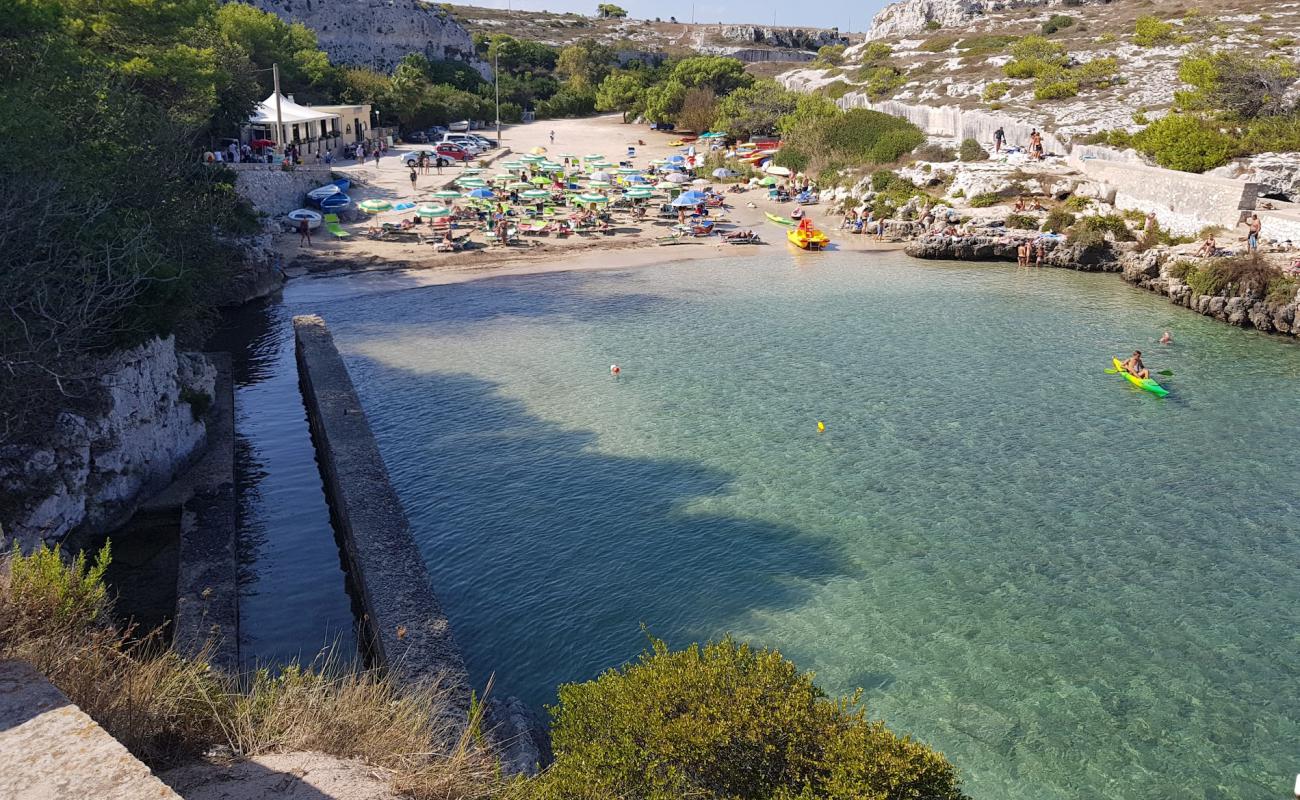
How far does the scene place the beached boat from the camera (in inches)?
1511

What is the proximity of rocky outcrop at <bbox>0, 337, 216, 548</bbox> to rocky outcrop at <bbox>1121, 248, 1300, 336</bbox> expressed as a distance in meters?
29.0

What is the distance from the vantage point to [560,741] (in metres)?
7.79

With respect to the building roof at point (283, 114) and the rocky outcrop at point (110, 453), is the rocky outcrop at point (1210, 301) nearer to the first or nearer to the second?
the rocky outcrop at point (110, 453)

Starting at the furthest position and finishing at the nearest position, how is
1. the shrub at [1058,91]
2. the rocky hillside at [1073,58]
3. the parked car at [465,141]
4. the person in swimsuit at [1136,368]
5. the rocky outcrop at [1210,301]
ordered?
the parked car at [465,141] < the shrub at [1058,91] < the rocky hillside at [1073,58] < the rocky outcrop at [1210,301] < the person in swimsuit at [1136,368]

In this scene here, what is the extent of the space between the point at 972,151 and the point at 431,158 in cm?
3420

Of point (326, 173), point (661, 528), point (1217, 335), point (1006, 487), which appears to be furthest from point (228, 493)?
point (326, 173)

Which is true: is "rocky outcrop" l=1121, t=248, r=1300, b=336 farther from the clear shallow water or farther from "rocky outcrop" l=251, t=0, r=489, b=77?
"rocky outcrop" l=251, t=0, r=489, b=77

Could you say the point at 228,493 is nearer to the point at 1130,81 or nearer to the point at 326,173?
the point at 326,173

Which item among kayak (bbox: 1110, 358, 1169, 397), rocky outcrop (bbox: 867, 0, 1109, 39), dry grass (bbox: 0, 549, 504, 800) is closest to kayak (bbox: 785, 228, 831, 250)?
kayak (bbox: 1110, 358, 1169, 397)

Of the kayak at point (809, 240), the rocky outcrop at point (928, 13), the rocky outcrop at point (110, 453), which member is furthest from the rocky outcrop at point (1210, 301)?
the rocky outcrop at point (928, 13)

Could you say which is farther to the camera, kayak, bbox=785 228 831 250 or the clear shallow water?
kayak, bbox=785 228 831 250

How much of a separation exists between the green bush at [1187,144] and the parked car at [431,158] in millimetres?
39647

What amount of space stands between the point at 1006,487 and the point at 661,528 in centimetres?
676

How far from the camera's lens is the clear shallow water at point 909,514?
11.2 m
